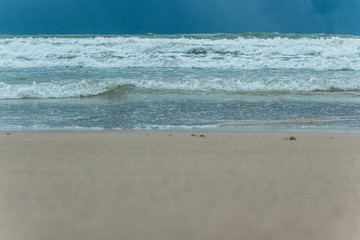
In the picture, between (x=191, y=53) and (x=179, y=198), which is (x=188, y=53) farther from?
(x=179, y=198)

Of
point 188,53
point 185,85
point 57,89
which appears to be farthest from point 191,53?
point 57,89

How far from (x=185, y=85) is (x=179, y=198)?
7288mm

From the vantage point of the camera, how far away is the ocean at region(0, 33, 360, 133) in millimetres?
5086

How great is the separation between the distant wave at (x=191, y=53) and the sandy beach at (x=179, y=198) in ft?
32.4

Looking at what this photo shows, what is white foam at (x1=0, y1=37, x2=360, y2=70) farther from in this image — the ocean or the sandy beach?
the sandy beach

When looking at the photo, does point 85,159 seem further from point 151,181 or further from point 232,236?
point 232,236

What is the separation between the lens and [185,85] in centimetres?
848

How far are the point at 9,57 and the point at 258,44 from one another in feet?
32.0

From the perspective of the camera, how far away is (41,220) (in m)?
1.12

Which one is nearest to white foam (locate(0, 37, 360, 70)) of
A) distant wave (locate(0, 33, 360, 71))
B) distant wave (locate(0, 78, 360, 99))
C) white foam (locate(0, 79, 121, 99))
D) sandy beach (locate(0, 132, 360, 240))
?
distant wave (locate(0, 33, 360, 71))

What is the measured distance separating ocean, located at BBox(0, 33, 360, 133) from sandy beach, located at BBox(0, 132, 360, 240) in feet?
8.37

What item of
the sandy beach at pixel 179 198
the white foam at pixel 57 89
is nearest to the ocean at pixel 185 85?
the white foam at pixel 57 89

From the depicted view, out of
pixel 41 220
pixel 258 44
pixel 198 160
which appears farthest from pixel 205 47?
pixel 41 220

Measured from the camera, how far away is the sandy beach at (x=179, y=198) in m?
1.06
